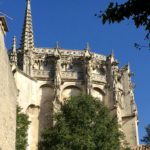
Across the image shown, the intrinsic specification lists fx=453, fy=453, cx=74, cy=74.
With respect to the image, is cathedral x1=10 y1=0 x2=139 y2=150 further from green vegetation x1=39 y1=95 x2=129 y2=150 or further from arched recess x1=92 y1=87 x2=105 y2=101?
green vegetation x1=39 y1=95 x2=129 y2=150

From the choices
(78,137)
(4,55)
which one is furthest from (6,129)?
(78,137)

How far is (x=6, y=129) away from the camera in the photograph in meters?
14.0

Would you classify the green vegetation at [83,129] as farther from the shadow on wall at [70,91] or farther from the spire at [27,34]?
the spire at [27,34]

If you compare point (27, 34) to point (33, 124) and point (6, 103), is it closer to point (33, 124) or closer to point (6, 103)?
point (33, 124)

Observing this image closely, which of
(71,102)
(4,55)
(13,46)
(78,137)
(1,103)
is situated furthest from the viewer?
(13,46)

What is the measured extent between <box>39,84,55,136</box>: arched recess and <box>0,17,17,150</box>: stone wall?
2403 centimetres

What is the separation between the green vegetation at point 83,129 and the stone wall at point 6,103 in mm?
10711

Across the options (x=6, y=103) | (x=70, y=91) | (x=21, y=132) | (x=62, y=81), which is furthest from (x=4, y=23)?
(x=70, y=91)

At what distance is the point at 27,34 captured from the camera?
146 ft

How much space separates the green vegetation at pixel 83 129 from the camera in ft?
84.3

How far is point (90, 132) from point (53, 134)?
224cm

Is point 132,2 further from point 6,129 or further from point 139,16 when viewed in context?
point 6,129

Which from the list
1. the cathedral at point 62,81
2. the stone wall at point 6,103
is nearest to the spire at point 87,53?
the cathedral at point 62,81

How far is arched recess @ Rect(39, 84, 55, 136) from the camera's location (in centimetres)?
3934
